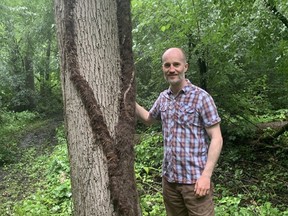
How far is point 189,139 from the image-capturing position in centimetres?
291

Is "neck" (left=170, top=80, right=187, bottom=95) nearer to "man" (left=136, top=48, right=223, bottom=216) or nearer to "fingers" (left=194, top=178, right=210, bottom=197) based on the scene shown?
"man" (left=136, top=48, right=223, bottom=216)

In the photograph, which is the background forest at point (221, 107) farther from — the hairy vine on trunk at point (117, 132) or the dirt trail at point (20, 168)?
the hairy vine on trunk at point (117, 132)

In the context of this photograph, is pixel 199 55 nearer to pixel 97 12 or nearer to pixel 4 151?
pixel 97 12

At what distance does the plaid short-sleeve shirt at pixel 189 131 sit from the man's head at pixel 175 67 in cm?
9

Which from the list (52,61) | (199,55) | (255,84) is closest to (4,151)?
(199,55)

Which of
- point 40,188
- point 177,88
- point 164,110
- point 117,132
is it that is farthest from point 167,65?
point 40,188

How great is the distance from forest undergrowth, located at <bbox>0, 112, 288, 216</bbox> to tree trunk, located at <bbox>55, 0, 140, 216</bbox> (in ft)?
7.55

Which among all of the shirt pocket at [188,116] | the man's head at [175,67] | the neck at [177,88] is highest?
the man's head at [175,67]

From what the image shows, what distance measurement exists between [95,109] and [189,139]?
3.04 ft

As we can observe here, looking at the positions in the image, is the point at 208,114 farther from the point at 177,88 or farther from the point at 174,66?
the point at 174,66

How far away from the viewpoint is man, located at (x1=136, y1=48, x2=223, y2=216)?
2.82 metres

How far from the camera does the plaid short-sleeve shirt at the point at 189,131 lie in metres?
2.85

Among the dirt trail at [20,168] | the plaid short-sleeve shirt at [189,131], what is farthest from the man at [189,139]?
the dirt trail at [20,168]

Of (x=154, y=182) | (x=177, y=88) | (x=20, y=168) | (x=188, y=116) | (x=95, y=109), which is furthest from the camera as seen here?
(x=20, y=168)
